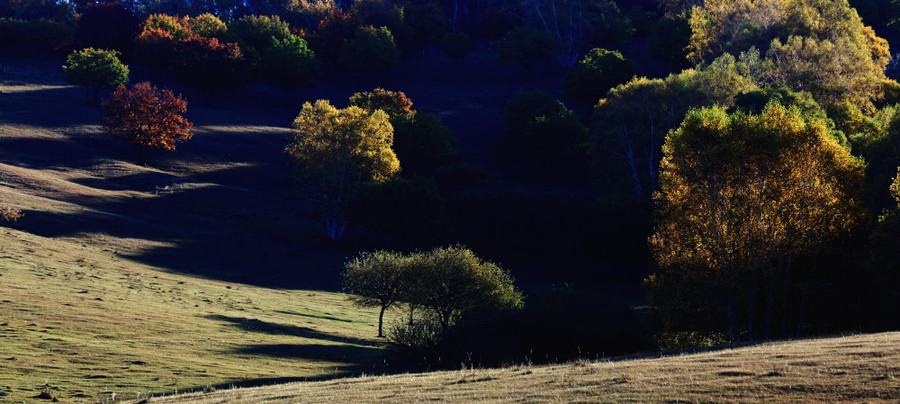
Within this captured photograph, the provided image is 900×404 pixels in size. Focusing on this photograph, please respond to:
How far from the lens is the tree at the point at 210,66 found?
166 m

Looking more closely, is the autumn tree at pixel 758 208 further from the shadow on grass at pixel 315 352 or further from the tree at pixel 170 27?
the tree at pixel 170 27

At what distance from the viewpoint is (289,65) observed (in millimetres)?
175375

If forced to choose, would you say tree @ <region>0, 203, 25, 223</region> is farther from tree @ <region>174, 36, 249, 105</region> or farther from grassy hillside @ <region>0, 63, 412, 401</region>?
tree @ <region>174, 36, 249, 105</region>

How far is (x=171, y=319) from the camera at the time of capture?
59.9 m

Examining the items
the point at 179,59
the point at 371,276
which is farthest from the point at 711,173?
the point at 179,59

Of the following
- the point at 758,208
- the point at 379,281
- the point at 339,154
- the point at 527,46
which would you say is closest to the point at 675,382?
the point at 758,208

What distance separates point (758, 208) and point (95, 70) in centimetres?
13495

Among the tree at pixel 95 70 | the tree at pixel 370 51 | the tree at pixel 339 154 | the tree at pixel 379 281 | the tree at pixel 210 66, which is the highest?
the tree at pixel 370 51

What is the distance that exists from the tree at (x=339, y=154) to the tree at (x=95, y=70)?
6033 cm

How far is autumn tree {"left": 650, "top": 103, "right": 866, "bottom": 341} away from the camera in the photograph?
53500 mm

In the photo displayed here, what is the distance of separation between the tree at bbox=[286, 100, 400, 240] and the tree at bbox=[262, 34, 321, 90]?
6435 cm

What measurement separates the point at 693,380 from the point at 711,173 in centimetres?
3047

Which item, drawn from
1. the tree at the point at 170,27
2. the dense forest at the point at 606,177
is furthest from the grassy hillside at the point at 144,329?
the tree at the point at 170,27

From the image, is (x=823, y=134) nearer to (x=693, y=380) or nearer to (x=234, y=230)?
(x=693, y=380)
